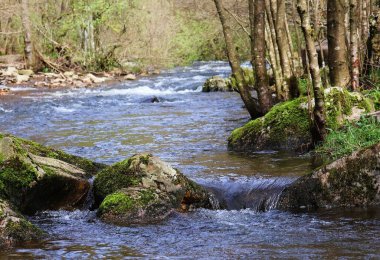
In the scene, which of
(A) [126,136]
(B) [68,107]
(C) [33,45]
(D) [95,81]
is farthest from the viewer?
(C) [33,45]

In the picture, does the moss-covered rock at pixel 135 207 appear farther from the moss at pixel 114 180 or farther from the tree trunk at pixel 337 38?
the tree trunk at pixel 337 38

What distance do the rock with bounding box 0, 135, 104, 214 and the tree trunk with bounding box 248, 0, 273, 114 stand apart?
635 cm

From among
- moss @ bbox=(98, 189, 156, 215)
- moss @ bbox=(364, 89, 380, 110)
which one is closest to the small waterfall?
moss @ bbox=(98, 189, 156, 215)

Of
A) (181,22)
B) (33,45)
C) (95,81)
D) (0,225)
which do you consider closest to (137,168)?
(0,225)

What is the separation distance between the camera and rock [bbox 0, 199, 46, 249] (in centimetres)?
629

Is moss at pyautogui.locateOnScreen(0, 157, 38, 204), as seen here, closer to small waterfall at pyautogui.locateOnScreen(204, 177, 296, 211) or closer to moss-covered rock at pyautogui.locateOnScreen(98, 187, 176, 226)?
moss-covered rock at pyautogui.locateOnScreen(98, 187, 176, 226)

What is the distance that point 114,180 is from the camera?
8.01 meters

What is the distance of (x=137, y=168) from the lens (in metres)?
7.98

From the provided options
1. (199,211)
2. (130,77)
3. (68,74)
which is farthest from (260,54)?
(130,77)

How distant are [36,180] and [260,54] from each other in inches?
293

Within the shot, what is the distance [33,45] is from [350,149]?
26.6 m

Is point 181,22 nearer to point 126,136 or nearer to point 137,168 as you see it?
point 126,136

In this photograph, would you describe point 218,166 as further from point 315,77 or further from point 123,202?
point 123,202

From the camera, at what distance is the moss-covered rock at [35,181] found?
299 inches
